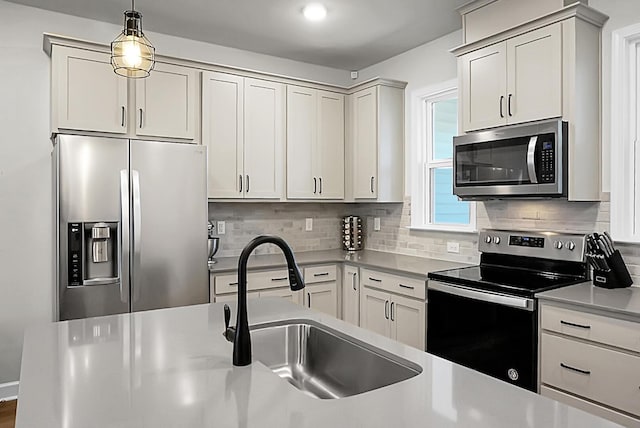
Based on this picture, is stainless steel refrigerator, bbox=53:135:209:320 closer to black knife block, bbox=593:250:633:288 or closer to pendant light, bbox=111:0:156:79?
pendant light, bbox=111:0:156:79

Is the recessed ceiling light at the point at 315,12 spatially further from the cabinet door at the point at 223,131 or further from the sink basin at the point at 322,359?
the sink basin at the point at 322,359

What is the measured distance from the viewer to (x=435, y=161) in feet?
12.7

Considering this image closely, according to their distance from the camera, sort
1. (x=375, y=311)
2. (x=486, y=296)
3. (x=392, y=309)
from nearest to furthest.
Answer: (x=486, y=296) → (x=392, y=309) → (x=375, y=311)

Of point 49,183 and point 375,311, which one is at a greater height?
point 49,183

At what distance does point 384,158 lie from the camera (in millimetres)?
4004

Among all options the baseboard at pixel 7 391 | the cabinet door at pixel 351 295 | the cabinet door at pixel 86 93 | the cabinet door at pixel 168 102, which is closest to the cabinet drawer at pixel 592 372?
the cabinet door at pixel 351 295

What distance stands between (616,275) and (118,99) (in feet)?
10.6

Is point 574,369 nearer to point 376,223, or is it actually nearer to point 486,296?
point 486,296

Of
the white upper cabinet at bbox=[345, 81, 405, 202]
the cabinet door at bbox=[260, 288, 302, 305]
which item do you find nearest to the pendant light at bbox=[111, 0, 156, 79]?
the cabinet door at bbox=[260, 288, 302, 305]

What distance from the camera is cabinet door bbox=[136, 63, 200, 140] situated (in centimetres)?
325

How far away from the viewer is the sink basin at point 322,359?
4.79 ft

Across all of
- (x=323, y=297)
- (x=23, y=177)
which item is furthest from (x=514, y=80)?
(x=23, y=177)

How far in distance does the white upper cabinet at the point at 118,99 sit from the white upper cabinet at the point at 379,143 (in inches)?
57.8

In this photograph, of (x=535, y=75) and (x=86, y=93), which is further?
(x=86, y=93)
